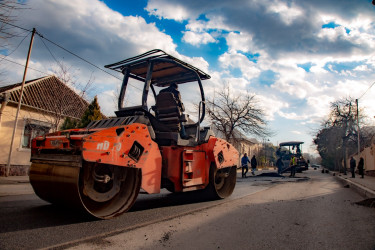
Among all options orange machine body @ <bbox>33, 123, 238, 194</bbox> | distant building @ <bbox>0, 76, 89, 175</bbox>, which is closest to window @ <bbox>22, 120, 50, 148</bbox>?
distant building @ <bbox>0, 76, 89, 175</bbox>

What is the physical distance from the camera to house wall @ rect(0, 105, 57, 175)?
12.1m

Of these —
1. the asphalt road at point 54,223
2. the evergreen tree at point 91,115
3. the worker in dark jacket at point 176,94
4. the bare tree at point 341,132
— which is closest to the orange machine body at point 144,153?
the asphalt road at point 54,223

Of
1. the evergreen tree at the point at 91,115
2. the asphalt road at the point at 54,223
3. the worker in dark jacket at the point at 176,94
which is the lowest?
the asphalt road at the point at 54,223

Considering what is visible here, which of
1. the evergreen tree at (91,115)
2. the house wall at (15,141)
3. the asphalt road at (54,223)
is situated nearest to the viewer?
the asphalt road at (54,223)

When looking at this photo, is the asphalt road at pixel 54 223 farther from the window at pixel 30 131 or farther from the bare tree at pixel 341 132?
the bare tree at pixel 341 132

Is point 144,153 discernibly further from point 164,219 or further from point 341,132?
point 341,132

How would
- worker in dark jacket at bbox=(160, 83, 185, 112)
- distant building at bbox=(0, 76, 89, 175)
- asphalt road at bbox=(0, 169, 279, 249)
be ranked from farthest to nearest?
distant building at bbox=(0, 76, 89, 175), worker in dark jacket at bbox=(160, 83, 185, 112), asphalt road at bbox=(0, 169, 279, 249)

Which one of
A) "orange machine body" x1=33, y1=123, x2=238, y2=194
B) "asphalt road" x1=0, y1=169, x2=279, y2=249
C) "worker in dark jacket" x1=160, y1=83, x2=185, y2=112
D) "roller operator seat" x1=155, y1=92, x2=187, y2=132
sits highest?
"worker in dark jacket" x1=160, y1=83, x2=185, y2=112

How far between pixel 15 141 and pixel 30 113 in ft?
5.19

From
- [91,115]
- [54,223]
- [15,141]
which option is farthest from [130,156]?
[15,141]

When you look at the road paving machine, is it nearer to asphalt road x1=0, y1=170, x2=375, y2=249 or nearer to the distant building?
asphalt road x1=0, y1=170, x2=375, y2=249

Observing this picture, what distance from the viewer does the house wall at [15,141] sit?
1211cm

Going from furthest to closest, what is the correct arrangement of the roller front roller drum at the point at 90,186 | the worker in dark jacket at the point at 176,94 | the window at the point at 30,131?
the window at the point at 30,131, the worker in dark jacket at the point at 176,94, the roller front roller drum at the point at 90,186

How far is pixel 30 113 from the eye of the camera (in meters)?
13.4
